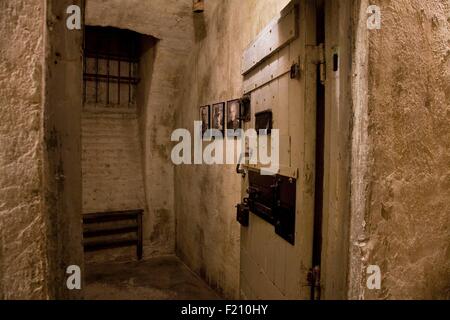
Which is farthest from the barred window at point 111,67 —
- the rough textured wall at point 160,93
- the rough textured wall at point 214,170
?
the rough textured wall at point 214,170

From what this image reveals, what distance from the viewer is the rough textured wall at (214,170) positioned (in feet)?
11.0

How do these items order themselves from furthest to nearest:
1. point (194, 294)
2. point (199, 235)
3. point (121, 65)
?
point (121, 65), point (199, 235), point (194, 294)

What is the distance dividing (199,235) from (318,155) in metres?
2.92

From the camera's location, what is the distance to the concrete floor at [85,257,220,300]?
403 cm

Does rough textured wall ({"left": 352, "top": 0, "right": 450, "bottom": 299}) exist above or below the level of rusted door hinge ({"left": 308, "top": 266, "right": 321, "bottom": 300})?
above

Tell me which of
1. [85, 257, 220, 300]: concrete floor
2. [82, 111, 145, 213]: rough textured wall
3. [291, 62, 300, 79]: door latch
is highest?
[291, 62, 300, 79]: door latch

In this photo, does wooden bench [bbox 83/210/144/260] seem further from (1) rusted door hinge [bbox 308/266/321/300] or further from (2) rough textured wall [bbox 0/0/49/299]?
(2) rough textured wall [bbox 0/0/49/299]

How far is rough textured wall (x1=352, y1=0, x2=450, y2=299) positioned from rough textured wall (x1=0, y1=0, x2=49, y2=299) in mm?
1387

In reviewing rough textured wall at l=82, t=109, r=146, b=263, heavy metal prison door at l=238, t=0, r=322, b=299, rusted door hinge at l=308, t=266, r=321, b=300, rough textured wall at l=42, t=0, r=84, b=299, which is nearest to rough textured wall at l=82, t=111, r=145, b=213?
rough textured wall at l=82, t=109, r=146, b=263

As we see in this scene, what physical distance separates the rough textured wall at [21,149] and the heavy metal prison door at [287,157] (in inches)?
51.2

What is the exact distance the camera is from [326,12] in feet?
5.98

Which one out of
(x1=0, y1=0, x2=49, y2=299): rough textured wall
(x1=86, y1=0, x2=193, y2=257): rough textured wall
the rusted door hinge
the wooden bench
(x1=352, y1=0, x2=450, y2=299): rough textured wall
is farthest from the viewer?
the wooden bench
